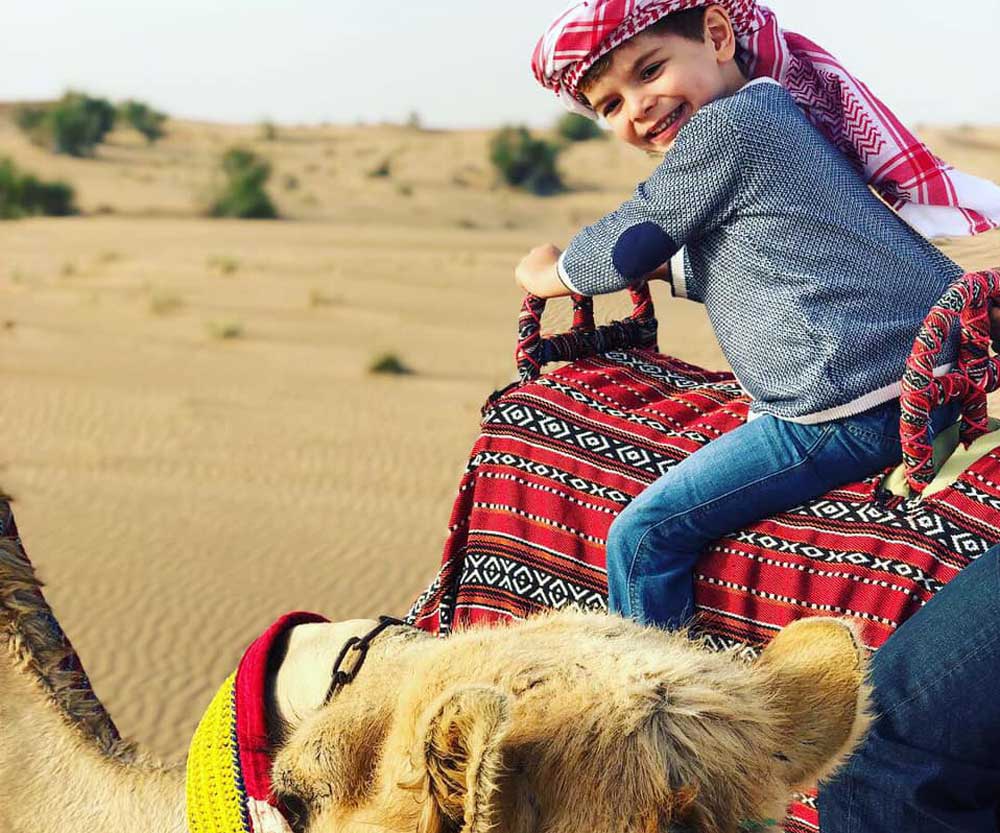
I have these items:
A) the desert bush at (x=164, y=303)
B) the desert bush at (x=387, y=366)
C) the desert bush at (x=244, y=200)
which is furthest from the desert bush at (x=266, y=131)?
the desert bush at (x=387, y=366)

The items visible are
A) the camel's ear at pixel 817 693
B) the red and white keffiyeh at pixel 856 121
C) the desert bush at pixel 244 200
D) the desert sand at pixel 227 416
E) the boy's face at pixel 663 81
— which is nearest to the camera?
the camel's ear at pixel 817 693

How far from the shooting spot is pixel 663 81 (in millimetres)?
2418

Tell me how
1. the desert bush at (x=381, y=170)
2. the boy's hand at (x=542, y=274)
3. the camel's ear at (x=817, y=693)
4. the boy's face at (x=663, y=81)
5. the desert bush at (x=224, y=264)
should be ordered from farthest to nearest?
the desert bush at (x=381, y=170), the desert bush at (x=224, y=264), the boy's hand at (x=542, y=274), the boy's face at (x=663, y=81), the camel's ear at (x=817, y=693)

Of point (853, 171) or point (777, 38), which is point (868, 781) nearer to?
point (853, 171)

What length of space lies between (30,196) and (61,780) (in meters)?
31.2

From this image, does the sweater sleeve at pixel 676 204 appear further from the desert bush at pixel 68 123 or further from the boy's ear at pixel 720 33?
the desert bush at pixel 68 123

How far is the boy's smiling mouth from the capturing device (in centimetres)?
247

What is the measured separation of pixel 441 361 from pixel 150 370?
156 inches

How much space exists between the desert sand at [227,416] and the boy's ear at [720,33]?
125cm

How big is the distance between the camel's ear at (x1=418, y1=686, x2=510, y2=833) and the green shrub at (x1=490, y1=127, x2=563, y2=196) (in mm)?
39143

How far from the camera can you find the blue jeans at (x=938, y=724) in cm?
178

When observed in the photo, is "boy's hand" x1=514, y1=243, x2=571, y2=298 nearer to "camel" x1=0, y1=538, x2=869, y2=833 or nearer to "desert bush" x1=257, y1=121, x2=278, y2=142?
"camel" x1=0, y1=538, x2=869, y2=833

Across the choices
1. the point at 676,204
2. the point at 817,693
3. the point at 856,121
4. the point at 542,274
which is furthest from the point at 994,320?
the point at 817,693

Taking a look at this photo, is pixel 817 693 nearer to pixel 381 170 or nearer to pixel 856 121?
pixel 856 121
